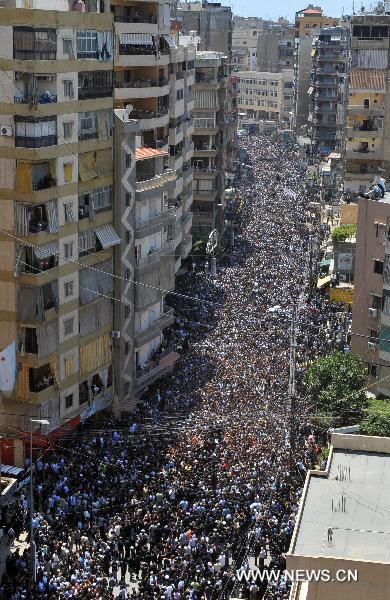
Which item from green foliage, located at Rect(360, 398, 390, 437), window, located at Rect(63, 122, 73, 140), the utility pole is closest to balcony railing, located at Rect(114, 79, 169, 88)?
window, located at Rect(63, 122, 73, 140)

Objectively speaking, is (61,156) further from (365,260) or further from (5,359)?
(365,260)

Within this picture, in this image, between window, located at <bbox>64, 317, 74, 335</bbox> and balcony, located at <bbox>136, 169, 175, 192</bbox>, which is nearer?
window, located at <bbox>64, 317, 74, 335</bbox>

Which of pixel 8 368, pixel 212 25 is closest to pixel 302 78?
pixel 212 25

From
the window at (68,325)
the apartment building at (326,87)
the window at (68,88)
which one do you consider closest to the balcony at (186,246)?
the window at (68,325)

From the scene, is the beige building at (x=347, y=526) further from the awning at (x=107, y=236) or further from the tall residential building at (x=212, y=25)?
the tall residential building at (x=212, y=25)

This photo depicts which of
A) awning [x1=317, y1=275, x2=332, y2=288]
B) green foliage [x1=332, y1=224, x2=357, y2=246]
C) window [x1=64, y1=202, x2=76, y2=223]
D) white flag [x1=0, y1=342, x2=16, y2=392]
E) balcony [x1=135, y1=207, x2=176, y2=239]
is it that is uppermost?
window [x1=64, y1=202, x2=76, y2=223]

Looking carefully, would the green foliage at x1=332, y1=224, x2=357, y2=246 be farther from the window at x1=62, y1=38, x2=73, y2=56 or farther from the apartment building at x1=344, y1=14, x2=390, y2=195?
the window at x1=62, y1=38, x2=73, y2=56
